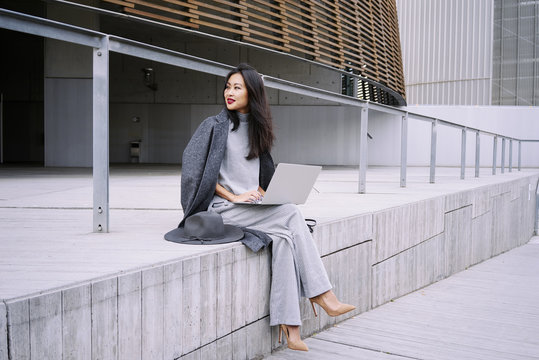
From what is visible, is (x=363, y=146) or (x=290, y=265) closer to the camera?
(x=290, y=265)

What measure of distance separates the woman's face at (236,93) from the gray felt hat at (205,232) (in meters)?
0.74

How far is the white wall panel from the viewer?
2689cm

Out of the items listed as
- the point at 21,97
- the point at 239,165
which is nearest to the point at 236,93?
the point at 239,165

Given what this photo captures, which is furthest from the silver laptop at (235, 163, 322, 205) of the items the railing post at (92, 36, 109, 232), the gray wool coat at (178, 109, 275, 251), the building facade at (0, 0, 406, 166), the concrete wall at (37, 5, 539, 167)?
the concrete wall at (37, 5, 539, 167)

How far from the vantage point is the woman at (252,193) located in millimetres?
3379

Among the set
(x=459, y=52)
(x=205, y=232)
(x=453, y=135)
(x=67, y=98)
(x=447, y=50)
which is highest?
(x=447, y=50)

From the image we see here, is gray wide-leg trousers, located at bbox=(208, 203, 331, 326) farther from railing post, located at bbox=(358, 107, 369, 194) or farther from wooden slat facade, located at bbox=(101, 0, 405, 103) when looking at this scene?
wooden slat facade, located at bbox=(101, 0, 405, 103)

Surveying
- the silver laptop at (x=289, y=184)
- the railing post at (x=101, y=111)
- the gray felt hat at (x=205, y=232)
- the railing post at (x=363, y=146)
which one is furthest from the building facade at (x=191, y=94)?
the gray felt hat at (x=205, y=232)

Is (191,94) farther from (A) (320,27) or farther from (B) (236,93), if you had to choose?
(B) (236,93)

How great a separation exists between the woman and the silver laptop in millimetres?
92

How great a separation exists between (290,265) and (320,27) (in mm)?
9748

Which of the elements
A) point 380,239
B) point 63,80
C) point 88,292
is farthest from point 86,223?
point 63,80

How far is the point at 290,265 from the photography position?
3.37 metres

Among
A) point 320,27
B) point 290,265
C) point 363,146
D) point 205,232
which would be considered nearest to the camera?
point 205,232
